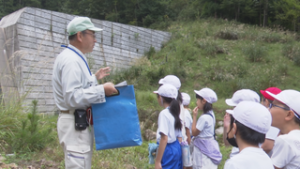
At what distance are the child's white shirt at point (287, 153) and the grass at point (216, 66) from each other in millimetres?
3416

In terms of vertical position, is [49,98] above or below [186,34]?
below

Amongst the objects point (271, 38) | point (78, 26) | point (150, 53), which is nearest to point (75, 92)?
point (78, 26)

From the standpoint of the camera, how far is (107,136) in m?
2.36

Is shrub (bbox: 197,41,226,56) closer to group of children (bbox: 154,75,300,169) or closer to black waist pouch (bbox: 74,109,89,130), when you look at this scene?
group of children (bbox: 154,75,300,169)

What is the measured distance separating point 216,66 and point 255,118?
1049cm

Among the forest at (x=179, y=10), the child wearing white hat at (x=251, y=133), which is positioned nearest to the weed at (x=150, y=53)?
the forest at (x=179, y=10)

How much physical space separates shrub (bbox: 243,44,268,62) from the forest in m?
5.09

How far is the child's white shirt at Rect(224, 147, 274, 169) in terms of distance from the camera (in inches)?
68.5

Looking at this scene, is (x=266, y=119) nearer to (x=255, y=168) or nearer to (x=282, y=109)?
(x=255, y=168)

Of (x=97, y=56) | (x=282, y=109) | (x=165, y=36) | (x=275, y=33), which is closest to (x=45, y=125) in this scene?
(x=282, y=109)

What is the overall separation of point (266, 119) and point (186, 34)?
1504cm

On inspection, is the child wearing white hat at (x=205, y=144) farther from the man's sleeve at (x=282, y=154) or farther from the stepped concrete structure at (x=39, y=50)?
the stepped concrete structure at (x=39, y=50)

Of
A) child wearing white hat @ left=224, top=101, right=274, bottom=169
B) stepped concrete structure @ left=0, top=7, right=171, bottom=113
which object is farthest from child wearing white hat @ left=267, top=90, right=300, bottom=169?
stepped concrete structure @ left=0, top=7, right=171, bottom=113

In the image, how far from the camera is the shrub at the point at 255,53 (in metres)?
12.7
